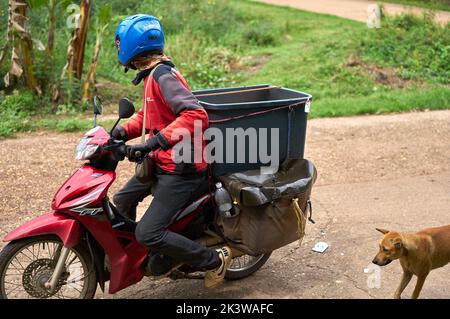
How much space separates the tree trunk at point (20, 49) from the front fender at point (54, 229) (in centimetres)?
527

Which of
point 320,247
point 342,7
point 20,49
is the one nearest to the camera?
point 320,247

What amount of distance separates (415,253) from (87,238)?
2062 mm

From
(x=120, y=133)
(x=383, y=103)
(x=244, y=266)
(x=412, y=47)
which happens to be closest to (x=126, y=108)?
(x=120, y=133)

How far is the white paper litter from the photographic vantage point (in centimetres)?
484

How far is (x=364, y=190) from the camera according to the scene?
617 cm

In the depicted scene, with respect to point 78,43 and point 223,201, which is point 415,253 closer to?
point 223,201

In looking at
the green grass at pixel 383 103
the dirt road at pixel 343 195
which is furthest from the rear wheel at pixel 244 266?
the green grass at pixel 383 103

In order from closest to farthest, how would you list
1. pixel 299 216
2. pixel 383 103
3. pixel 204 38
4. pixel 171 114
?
pixel 171 114
pixel 299 216
pixel 383 103
pixel 204 38

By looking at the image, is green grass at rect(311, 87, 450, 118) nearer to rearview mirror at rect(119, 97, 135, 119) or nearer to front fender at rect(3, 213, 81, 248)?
rearview mirror at rect(119, 97, 135, 119)

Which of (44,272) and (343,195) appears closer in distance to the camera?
(44,272)

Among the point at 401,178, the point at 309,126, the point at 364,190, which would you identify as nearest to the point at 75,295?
the point at 364,190

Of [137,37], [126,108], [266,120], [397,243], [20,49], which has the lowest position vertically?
[397,243]

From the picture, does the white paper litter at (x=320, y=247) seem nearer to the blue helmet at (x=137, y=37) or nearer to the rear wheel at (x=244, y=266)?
the rear wheel at (x=244, y=266)

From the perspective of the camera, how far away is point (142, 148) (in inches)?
139
